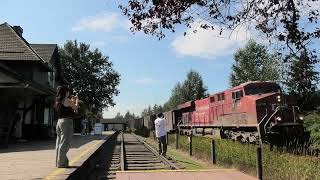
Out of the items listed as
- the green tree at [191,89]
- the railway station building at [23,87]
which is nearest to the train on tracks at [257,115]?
the railway station building at [23,87]

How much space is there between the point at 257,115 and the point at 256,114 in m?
0.07

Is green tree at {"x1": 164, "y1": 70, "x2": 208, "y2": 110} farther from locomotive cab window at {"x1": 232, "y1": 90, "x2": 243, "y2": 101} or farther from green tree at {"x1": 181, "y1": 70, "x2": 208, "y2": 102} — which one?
locomotive cab window at {"x1": 232, "y1": 90, "x2": 243, "y2": 101}

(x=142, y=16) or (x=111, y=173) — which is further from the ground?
(x=142, y=16)

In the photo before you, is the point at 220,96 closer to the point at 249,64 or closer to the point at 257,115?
the point at 257,115

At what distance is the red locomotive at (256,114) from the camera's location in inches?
932

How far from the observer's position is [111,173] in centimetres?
1579

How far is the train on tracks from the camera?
932 inches

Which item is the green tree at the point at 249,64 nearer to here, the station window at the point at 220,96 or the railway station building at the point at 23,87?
the railway station building at the point at 23,87

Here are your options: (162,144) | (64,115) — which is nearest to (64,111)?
(64,115)

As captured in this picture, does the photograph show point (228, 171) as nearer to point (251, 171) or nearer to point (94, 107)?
point (251, 171)

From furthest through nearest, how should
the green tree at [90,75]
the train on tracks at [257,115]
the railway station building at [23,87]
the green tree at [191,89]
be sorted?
the green tree at [191,89], the green tree at [90,75], the railway station building at [23,87], the train on tracks at [257,115]

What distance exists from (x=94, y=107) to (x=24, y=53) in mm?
42005

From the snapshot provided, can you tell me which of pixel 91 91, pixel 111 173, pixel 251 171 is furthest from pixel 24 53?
pixel 91 91

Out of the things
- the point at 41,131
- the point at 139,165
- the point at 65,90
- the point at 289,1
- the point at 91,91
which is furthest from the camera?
the point at 91,91
